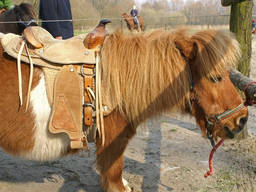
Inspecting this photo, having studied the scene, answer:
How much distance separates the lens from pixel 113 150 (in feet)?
5.64

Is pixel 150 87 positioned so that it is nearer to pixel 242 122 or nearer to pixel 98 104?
pixel 98 104

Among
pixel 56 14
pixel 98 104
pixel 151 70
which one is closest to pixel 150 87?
pixel 151 70

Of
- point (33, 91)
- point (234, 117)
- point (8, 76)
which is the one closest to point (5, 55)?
point (8, 76)

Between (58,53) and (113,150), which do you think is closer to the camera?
(58,53)

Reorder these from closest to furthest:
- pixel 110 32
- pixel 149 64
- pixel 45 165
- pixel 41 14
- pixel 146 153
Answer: pixel 149 64
pixel 110 32
pixel 45 165
pixel 146 153
pixel 41 14

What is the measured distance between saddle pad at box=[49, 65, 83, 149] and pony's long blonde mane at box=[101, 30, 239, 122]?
7.6 inches

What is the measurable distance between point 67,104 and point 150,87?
1.80 ft

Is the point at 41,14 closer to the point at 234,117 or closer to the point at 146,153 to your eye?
the point at 146,153

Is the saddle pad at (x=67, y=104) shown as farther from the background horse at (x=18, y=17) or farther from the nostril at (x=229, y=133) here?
the background horse at (x=18, y=17)

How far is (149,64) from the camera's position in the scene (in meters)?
1.54

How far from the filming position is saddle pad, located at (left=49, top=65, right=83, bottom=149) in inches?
59.6

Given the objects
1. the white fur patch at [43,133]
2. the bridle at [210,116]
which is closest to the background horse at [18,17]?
the white fur patch at [43,133]

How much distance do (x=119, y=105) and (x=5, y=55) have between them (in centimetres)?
86

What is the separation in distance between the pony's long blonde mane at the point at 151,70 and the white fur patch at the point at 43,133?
41 cm
